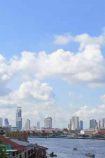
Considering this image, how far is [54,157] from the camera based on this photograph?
133 meters

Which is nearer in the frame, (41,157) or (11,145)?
(11,145)

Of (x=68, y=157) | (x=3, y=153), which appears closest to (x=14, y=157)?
(x=3, y=153)

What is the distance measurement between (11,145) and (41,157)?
98.7 feet

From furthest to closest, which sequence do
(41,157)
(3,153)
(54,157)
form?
1. (54,157)
2. (41,157)
3. (3,153)

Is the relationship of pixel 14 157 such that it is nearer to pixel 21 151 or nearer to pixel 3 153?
pixel 21 151

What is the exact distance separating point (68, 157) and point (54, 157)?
11.6 metres

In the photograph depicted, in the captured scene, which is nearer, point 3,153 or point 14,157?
point 3,153

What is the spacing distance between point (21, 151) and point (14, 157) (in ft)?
28.4

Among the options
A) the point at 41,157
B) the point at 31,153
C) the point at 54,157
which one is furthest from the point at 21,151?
the point at 54,157

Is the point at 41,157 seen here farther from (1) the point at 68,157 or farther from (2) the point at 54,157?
(1) the point at 68,157

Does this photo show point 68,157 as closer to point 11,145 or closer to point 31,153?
point 31,153

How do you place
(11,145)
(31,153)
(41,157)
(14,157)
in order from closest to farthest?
(14,157) → (11,145) → (31,153) → (41,157)

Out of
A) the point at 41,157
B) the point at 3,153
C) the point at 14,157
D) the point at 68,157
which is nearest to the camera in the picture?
the point at 3,153

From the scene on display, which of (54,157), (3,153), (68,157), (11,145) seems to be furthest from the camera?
(68,157)
